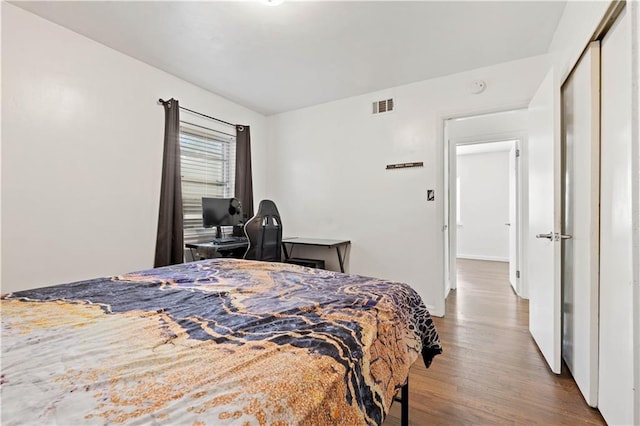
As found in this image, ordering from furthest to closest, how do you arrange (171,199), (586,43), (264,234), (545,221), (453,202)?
(453,202) → (171,199) → (264,234) → (545,221) → (586,43)

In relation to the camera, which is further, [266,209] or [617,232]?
[266,209]

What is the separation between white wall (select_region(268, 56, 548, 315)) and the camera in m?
3.06

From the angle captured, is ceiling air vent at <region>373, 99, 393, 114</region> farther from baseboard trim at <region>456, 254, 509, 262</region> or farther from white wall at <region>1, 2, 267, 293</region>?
baseboard trim at <region>456, 254, 509, 262</region>

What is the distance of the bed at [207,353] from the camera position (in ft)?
1.87

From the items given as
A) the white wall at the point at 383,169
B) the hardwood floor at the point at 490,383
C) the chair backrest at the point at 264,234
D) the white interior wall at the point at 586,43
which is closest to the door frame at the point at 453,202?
the white wall at the point at 383,169

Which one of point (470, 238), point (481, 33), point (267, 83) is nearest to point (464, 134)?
point (481, 33)

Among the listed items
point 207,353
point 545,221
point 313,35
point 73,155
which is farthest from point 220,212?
point 545,221

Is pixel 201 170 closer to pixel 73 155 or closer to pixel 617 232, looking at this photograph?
pixel 73 155

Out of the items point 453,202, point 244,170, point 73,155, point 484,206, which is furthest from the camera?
point 484,206

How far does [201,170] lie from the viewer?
3582 millimetres

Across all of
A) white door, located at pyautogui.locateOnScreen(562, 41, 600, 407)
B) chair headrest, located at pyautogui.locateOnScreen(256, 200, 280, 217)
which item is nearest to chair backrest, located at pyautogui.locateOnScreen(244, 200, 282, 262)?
chair headrest, located at pyautogui.locateOnScreen(256, 200, 280, 217)

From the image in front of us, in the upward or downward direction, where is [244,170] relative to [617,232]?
upward

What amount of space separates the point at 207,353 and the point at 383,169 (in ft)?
10.0

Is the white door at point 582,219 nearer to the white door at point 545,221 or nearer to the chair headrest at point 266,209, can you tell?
the white door at point 545,221
